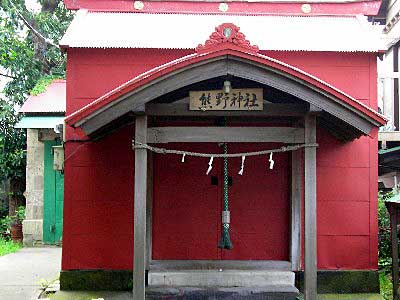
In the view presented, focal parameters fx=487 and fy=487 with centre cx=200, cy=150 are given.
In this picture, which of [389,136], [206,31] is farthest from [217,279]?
[389,136]

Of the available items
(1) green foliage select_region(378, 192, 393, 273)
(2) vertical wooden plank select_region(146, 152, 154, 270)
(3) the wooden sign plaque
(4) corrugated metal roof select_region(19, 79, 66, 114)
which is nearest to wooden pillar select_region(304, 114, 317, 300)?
(3) the wooden sign plaque

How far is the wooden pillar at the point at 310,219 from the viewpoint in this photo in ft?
20.1

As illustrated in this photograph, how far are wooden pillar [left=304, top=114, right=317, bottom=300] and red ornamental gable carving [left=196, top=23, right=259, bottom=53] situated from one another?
1314 millimetres

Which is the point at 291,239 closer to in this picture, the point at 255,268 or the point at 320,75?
the point at 255,268

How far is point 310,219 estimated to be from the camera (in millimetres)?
6246

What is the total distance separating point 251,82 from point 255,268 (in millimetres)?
3044

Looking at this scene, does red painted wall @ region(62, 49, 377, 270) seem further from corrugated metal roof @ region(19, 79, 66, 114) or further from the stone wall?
the stone wall

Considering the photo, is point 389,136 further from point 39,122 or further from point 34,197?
point 34,197

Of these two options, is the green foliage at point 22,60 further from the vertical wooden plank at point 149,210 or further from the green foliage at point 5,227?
the vertical wooden plank at point 149,210

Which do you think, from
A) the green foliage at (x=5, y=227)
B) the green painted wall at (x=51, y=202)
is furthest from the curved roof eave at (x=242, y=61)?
the green foliage at (x=5, y=227)

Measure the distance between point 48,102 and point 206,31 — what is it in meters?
7.29

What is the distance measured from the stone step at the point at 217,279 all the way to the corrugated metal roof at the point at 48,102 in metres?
7.47

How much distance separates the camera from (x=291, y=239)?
7926mm

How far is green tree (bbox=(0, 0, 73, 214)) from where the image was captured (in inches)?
614
